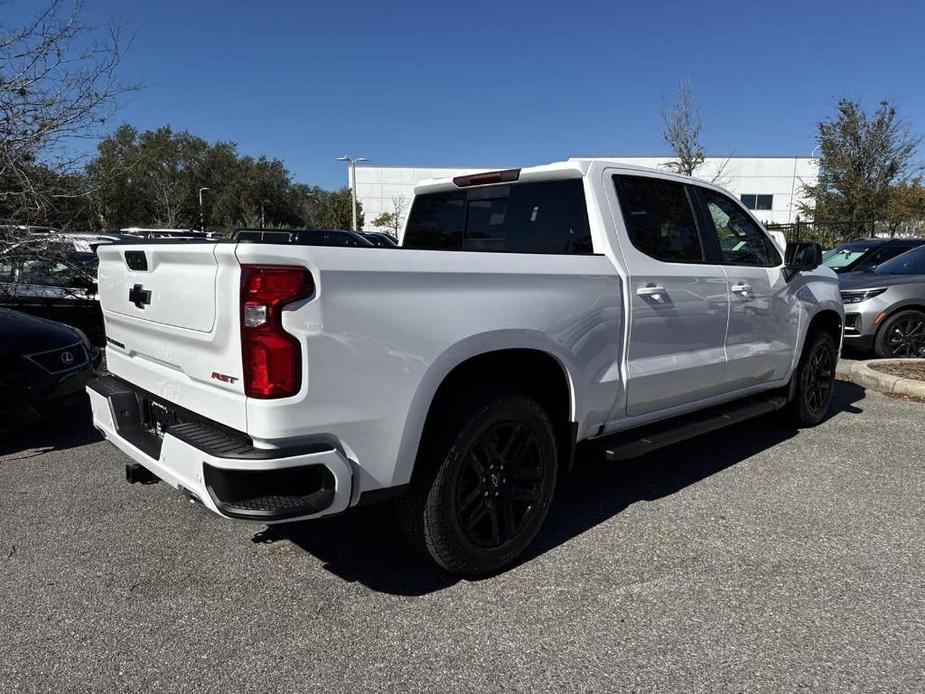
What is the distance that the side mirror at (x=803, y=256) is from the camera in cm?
463

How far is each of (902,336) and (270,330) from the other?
29.1 ft

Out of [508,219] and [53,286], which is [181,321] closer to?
[508,219]

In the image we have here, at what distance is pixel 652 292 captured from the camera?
3490 mm

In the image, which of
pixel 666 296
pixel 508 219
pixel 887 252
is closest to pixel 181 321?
pixel 508 219

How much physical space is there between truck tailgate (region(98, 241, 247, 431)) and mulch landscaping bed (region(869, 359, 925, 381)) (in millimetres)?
7155

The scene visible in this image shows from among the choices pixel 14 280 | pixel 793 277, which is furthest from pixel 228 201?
pixel 793 277

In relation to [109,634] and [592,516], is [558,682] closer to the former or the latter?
[592,516]

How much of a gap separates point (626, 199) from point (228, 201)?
55.3 meters

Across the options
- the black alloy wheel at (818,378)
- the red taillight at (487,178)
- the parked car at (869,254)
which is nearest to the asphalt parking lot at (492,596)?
the black alloy wheel at (818,378)

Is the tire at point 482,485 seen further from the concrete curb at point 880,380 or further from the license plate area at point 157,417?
the concrete curb at point 880,380

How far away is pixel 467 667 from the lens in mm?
2361

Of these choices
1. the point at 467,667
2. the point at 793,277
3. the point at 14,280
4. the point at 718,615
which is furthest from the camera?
the point at 14,280

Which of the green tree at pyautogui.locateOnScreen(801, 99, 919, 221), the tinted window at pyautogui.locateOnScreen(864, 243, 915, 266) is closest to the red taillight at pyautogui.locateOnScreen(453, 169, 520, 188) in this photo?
the tinted window at pyautogui.locateOnScreen(864, 243, 915, 266)

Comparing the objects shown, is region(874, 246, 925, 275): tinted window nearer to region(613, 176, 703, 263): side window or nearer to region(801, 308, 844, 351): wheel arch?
region(801, 308, 844, 351): wheel arch
